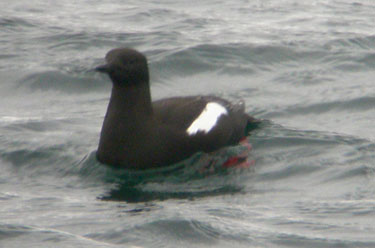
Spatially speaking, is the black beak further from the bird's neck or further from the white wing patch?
the white wing patch

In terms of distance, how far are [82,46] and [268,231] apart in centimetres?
689

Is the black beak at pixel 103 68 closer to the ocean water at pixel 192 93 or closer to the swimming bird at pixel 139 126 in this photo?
Answer: the swimming bird at pixel 139 126

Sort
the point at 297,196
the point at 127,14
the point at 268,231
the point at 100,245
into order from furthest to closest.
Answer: the point at 127,14, the point at 297,196, the point at 268,231, the point at 100,245

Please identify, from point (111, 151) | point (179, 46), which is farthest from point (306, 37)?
point (111, 151)

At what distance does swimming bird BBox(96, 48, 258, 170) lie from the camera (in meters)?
8.61

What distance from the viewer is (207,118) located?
9203 millimetres

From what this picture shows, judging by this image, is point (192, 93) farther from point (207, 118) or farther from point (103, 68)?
point (103, 68)

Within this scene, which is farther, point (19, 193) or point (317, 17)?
point (317, 17)

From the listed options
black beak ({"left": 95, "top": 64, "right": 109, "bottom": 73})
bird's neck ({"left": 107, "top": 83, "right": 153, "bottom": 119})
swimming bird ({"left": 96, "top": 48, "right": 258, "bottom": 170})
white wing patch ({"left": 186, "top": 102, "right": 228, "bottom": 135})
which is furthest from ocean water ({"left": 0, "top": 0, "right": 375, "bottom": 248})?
black beak ({"left": 95, "top": 64, "right": 109, "bottom": 73})

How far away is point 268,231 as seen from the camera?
7203mm

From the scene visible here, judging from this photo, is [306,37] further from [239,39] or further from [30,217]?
[30,217]

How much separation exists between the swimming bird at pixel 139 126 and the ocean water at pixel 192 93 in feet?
0.48

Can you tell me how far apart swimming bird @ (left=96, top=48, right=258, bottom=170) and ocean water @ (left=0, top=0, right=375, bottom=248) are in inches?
5.8

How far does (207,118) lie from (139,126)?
2.54 feet
